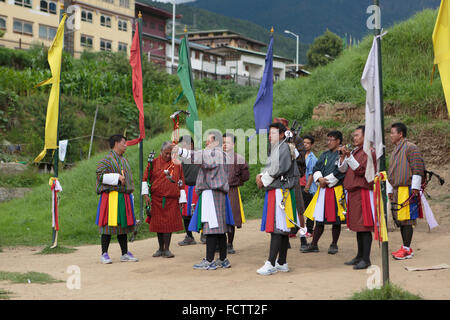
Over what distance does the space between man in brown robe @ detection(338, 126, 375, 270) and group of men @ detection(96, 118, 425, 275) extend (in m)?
0.01

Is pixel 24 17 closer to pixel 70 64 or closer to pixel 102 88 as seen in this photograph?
pixel 70 64

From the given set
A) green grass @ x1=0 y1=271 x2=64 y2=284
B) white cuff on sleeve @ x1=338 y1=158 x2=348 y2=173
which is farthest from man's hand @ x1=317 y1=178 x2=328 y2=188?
green grass @ x1=0 y1=271 x2=64 y2=284

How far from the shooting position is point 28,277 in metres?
6.56

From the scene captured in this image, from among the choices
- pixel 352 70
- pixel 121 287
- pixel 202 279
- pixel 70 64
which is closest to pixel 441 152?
pixel 352 70

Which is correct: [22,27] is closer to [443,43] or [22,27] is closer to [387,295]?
[443,43]

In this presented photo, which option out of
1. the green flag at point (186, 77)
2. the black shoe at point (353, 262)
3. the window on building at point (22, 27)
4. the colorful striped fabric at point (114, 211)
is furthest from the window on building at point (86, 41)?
the black shoe at point (353, 262)

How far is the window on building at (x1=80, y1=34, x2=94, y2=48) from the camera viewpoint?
136 feet

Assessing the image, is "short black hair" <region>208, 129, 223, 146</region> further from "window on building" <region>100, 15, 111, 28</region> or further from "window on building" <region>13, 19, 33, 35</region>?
"window on building" <region>100, 15, 111, 28</region>

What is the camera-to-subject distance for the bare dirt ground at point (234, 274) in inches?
214

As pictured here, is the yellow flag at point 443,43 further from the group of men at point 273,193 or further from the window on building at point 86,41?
the window on building at point 86,41

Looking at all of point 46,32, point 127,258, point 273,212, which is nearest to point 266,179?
point 273,212

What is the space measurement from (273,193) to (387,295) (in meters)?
2.21

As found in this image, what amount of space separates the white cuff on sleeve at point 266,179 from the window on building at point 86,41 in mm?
37757

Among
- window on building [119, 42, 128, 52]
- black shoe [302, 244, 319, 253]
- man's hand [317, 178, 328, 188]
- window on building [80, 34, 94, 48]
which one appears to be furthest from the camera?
window on building [119, 42, 128, 52]
